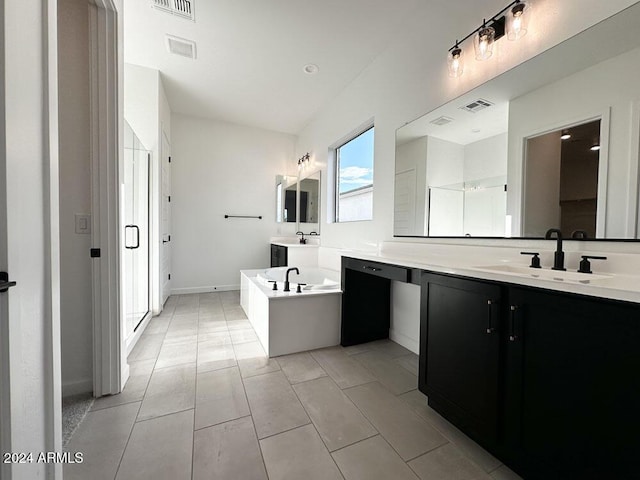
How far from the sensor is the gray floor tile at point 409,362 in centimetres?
201

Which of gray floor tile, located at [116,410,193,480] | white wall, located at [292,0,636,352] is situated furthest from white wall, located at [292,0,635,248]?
gray floor tile, located at [116,410,193,480]

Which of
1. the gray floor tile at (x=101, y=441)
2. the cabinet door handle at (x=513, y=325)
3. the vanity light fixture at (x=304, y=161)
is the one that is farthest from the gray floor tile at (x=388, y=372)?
the vanity light fixture at (x=304, y=161)

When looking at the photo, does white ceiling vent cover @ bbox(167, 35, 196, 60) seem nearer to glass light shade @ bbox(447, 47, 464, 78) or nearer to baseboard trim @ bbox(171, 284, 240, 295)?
glass light shade @ bbox(447, 47, 464, 78)

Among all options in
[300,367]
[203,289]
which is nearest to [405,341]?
[300,367]

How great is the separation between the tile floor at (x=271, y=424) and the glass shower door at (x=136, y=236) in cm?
51

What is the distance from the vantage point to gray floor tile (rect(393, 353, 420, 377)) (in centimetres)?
201

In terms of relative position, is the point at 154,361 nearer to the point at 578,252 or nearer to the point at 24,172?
the point at 24,172

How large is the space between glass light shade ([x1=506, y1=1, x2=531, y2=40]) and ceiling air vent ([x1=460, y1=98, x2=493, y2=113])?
33 cm

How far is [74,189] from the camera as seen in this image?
1.59 m

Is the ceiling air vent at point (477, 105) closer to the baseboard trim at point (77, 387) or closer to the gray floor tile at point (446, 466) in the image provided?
the gray floor tile at point (446, 466)

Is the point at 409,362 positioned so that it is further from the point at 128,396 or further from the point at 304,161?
the point at 304,161

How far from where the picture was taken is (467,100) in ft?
5.86

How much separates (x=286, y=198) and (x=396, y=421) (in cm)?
381

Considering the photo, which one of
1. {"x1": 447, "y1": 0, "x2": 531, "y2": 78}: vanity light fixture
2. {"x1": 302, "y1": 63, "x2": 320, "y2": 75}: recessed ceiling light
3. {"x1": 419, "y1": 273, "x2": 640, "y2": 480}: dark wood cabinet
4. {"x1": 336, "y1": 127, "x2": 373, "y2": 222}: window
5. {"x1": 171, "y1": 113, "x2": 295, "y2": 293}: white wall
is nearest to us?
{"x1": 419, "y1": 273, "x2": 640, "y2": 480}: dark wood cabinet
